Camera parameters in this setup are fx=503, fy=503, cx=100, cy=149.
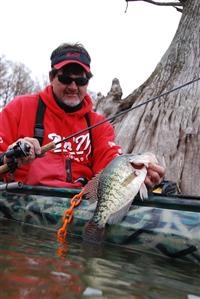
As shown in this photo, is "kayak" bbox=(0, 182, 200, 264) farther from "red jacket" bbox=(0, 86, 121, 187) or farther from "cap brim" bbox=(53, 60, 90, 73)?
"cap brim" bbox=(53, 60, 90, 73)

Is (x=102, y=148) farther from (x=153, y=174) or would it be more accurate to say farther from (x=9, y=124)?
(x=153, y=174)

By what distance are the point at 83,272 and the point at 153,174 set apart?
1627 millimetres

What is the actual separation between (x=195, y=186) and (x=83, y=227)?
3.31m

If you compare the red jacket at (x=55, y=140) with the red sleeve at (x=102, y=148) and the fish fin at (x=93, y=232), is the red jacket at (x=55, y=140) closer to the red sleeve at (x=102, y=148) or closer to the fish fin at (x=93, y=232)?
the red sleeve at (x=102, y=148)

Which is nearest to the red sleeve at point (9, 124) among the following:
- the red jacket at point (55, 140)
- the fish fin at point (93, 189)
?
the red jacket at point (55, 140)

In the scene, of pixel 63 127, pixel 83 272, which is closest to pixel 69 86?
pixel 63 127

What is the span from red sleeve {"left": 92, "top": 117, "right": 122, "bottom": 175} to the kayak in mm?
931

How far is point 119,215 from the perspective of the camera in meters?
4.25

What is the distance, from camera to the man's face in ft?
19.1

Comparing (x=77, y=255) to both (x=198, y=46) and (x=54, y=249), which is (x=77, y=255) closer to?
(x=54, y=249)

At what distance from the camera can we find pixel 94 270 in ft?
10.5

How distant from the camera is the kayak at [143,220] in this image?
3.89m

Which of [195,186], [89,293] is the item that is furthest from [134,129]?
[89,293]

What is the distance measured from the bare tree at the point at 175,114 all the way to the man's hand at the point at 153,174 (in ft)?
9.72
